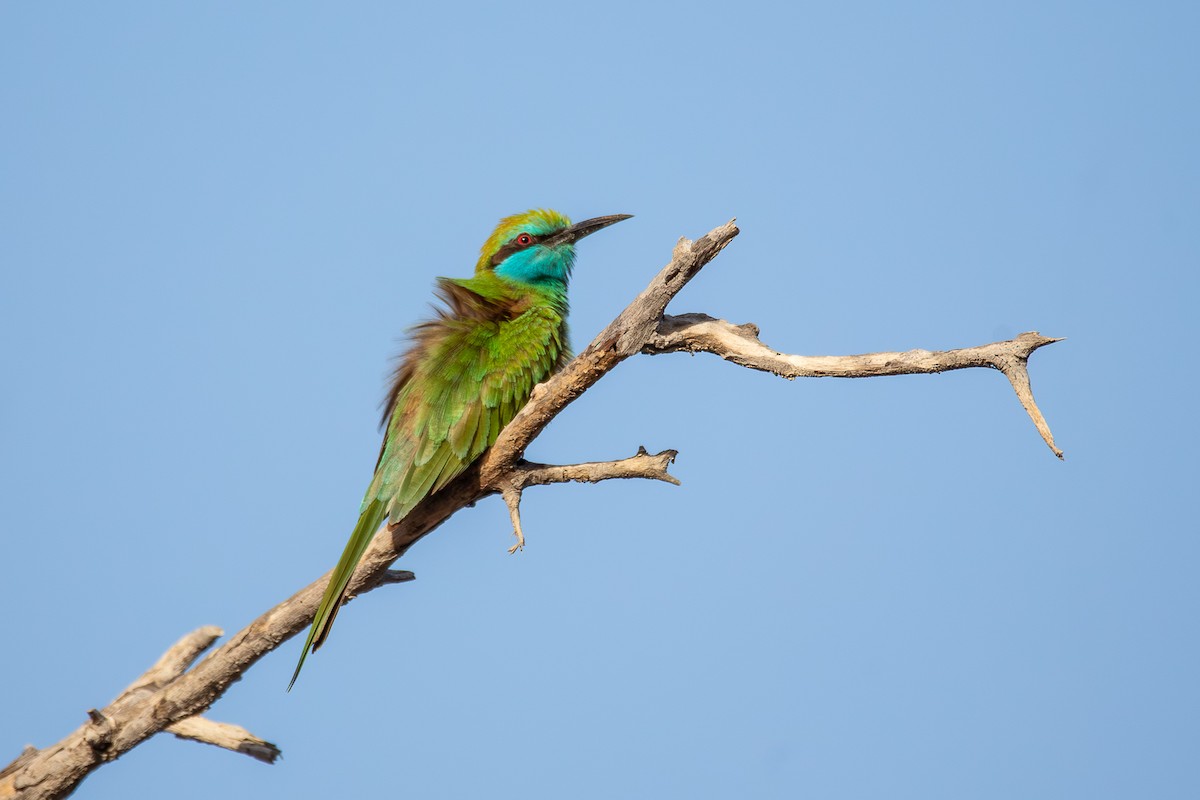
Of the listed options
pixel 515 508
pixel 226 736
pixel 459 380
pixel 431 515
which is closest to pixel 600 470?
pixel 515 508

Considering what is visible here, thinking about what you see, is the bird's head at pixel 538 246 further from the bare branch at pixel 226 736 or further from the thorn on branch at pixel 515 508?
the bare branch at pixel 226 736

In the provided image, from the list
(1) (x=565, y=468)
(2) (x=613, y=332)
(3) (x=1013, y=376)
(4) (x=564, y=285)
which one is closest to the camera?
(3) (x=1013, y=376)

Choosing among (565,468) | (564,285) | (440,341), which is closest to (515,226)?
(564,285)

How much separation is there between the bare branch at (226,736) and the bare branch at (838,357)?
6.80 feet

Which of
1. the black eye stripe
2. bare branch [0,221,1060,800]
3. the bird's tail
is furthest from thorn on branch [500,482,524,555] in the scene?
the black eye stripe

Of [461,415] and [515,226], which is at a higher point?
[515,226]

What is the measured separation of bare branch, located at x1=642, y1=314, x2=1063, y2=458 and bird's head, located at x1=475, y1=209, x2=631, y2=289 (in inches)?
64.4

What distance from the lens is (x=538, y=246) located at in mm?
5461

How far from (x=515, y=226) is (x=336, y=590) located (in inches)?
87.2

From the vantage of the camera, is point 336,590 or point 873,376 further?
point 336,590

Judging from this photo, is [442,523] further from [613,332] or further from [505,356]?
[613,332]

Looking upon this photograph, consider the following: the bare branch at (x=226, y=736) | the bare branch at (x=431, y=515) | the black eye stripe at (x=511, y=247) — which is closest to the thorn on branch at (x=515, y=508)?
the bare branch at (x=431, y=515)

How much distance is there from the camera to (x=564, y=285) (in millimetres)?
5527

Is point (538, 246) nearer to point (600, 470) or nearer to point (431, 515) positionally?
point (431, 515)
